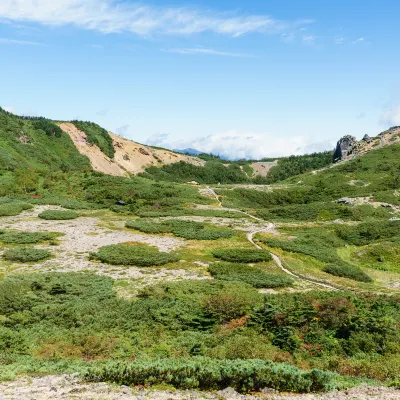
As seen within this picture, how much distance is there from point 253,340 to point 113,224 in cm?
4163

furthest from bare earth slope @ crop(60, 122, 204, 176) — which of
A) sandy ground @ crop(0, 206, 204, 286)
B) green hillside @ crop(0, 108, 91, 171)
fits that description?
sandy ground @ crop(0, 206, 204, 286)

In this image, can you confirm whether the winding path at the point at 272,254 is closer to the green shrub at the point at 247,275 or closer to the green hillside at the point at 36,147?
the green shrub at the point at 247,275

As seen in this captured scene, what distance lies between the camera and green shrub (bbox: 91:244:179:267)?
37531 millimetres

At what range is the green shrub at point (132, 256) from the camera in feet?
123

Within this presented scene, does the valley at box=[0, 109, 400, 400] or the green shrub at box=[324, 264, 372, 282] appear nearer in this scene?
the valley at box=[0, 109, 400, 400]

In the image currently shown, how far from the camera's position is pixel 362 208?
78.5 m

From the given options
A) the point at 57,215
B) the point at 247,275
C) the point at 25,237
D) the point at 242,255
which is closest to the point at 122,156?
the point at 57,215

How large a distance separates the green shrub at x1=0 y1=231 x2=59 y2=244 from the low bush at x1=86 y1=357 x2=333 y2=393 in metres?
33.6

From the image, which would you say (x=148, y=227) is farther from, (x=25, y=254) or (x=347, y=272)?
(x=347, y=272)

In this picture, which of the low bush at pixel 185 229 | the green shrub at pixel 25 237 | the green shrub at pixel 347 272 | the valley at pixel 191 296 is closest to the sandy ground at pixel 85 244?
the valley at pixel 191 296

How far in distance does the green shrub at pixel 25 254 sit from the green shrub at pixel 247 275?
1712 centimetres

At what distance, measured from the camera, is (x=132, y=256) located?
38875 millimetres

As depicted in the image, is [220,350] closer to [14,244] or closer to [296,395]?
[296,395]

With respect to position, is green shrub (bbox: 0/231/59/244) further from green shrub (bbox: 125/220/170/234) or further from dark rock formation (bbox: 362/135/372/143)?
dark rock formation (bbox: 362/135/372/143)
